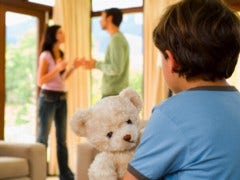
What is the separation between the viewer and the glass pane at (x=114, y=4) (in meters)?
4.68

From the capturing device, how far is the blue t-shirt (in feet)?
2.58

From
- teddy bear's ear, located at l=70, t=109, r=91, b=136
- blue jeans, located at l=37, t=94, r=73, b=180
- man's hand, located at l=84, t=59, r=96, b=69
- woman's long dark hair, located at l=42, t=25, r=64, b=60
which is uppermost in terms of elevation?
woman's long dark hair, located at l=42, t=25, r=64, b=60

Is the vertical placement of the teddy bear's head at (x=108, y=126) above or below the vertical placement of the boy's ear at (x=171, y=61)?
below

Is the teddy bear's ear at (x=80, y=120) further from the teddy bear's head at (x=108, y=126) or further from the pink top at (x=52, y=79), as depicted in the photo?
the pink top at (x=52, y=79)

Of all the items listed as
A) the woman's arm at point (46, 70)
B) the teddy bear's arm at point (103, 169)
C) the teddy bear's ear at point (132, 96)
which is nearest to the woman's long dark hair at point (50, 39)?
the woman's arm at point (46, 70)

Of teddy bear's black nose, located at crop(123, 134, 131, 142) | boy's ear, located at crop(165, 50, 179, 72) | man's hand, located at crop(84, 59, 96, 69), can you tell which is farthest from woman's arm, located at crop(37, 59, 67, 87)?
boy's ear, located at crop(165, 50, 179, 72)

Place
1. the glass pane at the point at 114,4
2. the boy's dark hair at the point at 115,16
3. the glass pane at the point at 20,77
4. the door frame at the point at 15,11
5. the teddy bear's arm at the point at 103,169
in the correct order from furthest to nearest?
the glass pane at the point at 114,4 < the glass pane at the point at 20,77 < the door frame at the point at 15,11 < the boy's dark hair at the point at 115,16 < the teddy bear's arm at the point at 103,169

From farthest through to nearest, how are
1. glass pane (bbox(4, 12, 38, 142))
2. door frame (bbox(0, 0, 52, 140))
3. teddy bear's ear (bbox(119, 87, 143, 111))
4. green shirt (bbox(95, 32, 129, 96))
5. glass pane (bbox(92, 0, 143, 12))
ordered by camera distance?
glass pane (bbox(92, 0, 143, 12))
glass pane (bbox(4, 12, 38, 142))
door frame (bbox(0, 0, 52, 140))
green shirt (bbox(95, 32, 129, 96))
teddy bear's ear (bbox(119, 87, 143, 111))

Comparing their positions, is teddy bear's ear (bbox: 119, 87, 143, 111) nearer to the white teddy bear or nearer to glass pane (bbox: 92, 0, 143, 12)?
the white teddy bear

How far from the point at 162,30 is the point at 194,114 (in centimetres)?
18

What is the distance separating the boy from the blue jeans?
2941 millimetres

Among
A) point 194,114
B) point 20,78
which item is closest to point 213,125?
point 194,114

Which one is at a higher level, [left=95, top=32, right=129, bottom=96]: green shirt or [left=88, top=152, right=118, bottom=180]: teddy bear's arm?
[left=95, top=32, right=129, bottom=96]: green shirt

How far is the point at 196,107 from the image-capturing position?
812 mm
